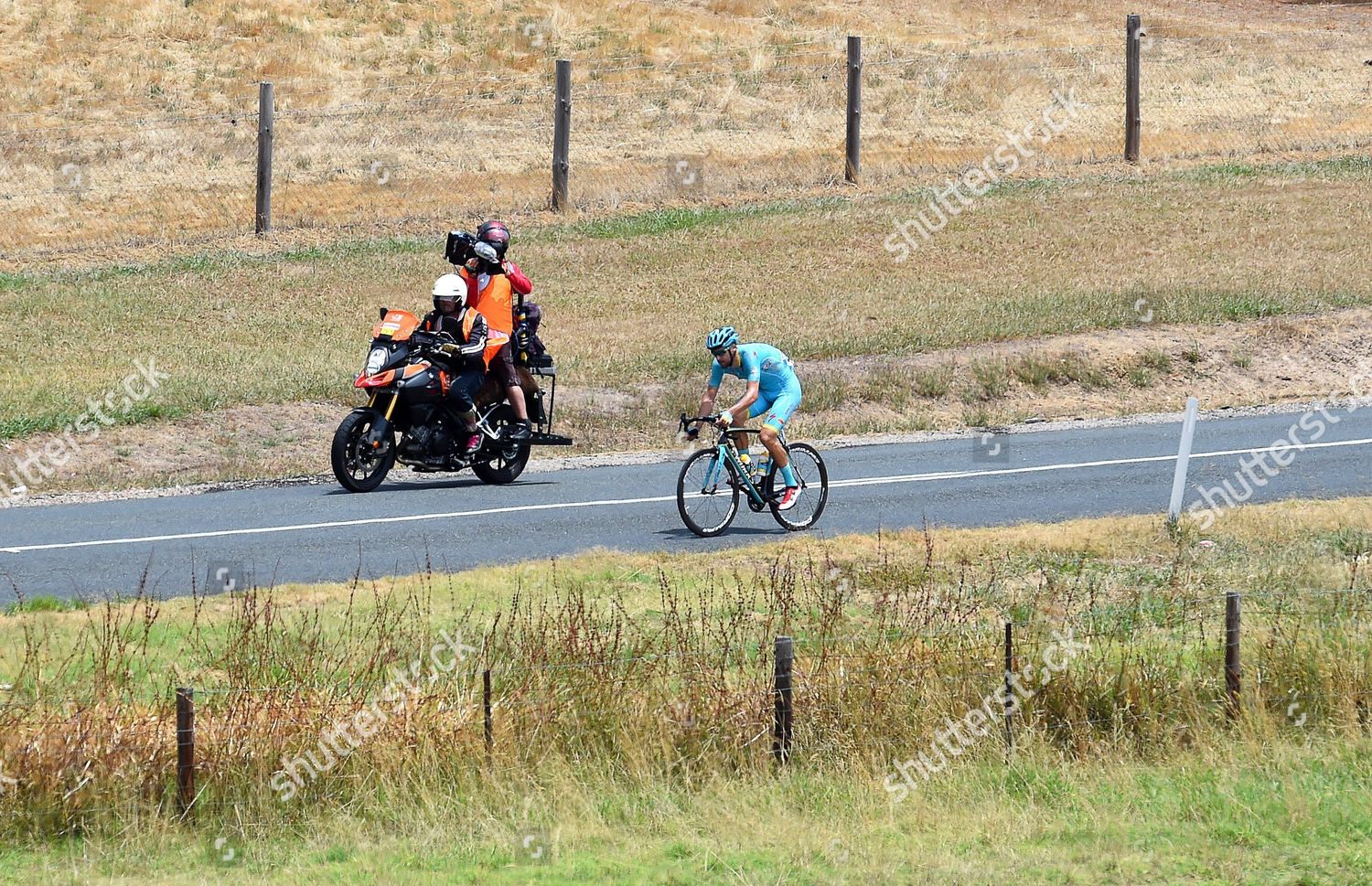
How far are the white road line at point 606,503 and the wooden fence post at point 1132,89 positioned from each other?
616 inches

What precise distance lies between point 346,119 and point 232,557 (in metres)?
28.2

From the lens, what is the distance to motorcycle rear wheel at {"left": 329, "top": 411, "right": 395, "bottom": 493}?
16.3m

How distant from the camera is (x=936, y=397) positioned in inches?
850

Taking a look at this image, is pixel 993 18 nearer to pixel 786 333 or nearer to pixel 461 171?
pixel 461 171

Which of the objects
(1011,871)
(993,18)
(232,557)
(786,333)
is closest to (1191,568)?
(1011,871)

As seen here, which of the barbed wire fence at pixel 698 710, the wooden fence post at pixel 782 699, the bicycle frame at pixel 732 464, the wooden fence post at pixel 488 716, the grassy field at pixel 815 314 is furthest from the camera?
the grassy field at pixel 815 314

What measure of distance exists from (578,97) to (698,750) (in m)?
31.3

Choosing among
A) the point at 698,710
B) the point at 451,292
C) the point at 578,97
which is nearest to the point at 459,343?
the point at 451,292

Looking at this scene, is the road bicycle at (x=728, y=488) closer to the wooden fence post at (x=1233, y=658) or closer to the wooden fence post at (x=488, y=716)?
the wooden fence post at (x=1233, y=658)

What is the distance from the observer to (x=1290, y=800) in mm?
9312

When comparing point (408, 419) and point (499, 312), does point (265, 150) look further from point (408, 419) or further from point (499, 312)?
point (408, 419)

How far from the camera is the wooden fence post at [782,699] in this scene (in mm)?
9508

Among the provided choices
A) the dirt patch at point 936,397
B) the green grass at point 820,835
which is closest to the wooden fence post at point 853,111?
the dirt patch at point 936,397

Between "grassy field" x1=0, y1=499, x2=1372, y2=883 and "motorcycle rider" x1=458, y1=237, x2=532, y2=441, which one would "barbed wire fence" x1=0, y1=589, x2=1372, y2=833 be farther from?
"motorcycle rider" x1=458, y1=237, x2=532, y2=441
